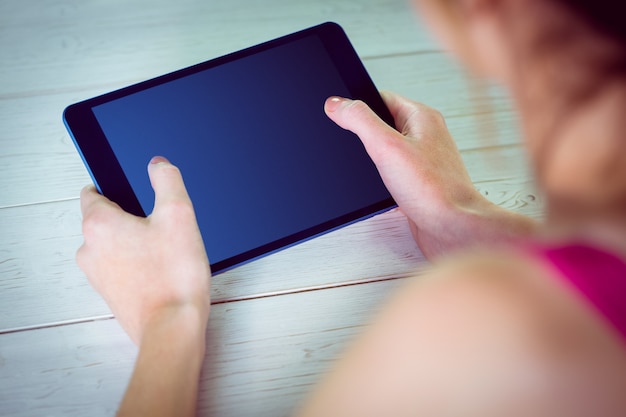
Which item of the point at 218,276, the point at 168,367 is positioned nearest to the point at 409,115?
the point at 218,276

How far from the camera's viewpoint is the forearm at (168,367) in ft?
1.80

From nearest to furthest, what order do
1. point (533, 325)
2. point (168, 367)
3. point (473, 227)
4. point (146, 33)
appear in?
point (533, 325), point (168, 367), point (473, 227), point (146, 33)

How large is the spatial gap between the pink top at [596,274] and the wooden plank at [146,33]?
61 centimetres

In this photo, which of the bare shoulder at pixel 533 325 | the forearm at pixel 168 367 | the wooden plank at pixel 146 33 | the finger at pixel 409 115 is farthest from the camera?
the wooden plank at pixel 146 33

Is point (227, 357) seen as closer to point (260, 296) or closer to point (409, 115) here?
point (260, 296)

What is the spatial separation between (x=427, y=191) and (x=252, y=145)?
0.21 m

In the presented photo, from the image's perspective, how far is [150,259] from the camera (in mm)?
631

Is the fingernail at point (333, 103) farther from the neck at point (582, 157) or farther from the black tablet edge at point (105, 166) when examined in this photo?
the neck at point (582, 157)

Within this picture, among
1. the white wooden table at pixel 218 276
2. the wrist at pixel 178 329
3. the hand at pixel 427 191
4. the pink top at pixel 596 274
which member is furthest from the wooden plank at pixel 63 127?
the pink top at pixel 596 274

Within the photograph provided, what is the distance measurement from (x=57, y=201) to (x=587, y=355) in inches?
25.5

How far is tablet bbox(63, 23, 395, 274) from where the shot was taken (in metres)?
0.67

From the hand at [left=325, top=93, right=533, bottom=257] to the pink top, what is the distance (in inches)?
12.6

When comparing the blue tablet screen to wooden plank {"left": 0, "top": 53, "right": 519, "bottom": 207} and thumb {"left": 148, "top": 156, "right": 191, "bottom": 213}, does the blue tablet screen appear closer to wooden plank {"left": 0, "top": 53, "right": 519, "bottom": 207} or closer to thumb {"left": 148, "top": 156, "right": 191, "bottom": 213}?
thumb {"left": 148, "top": 156, "right": 191, "bottom": 213}

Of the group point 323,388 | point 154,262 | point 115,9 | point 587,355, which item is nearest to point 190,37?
point 115,9
